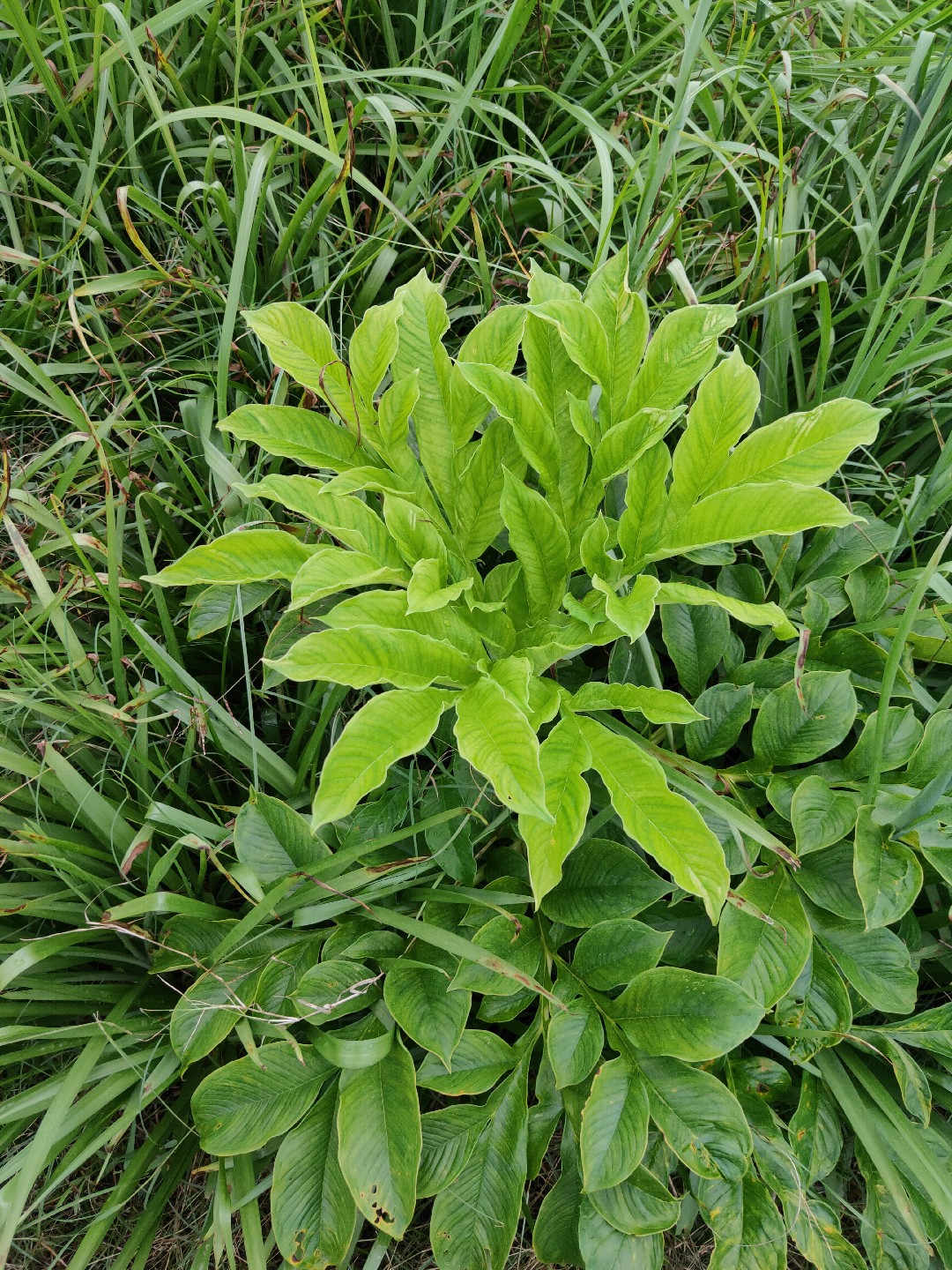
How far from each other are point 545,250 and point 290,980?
4.19ft

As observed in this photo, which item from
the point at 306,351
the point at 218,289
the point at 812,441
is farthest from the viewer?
the point at 218,289

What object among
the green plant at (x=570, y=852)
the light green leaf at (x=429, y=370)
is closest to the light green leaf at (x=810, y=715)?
the green plant at (x=570, y=852)

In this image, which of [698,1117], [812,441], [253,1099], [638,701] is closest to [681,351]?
[812,441]

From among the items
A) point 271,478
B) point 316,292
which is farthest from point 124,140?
point 271,478

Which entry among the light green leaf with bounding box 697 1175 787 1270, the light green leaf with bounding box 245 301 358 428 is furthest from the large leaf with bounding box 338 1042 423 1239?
the light green leaf with bounding box 245 301 358 428

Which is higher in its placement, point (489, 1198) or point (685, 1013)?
point (685, 1013)

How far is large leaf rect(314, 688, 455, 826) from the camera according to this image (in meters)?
0.81

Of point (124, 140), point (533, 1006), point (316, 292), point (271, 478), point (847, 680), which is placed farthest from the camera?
point (124, 140)

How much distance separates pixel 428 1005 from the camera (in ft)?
3.39

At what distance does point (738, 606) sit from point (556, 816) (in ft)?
0.96

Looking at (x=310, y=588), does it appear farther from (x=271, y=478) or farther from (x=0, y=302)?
(x=0, y=302)

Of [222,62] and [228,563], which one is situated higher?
[222,62]

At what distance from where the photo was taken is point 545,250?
5.12 feet

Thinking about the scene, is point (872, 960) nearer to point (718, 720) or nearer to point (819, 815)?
point (819, 815)
